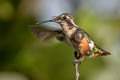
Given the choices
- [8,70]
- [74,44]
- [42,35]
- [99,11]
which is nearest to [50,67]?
[8,70]

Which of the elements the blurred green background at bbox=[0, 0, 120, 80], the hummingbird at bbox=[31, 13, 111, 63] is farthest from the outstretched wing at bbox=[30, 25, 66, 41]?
the blurred green background at bbox=[0, 0, 120, 80]

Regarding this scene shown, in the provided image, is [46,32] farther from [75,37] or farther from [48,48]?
[48,48]

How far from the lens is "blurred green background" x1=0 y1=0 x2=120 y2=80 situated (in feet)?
26.0

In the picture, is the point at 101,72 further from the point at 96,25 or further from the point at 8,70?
the point at 8,70

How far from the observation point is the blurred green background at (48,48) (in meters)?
7.93

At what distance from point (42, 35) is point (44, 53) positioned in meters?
4.23

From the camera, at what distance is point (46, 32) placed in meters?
3.80

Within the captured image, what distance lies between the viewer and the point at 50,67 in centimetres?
793

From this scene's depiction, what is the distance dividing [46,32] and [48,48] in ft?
14.5

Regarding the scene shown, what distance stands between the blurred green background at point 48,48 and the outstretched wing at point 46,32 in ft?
12.1

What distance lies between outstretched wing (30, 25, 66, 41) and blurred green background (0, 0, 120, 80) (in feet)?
12.1

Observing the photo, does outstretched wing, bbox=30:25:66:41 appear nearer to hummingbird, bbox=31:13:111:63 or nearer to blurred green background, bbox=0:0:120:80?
hummingbird, bbox=31:13:111:63

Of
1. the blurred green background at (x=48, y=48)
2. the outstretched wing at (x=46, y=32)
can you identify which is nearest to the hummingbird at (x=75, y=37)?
the outstretched wing at (x=46, y=32)

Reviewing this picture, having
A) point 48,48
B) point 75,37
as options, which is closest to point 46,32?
point 75,37
